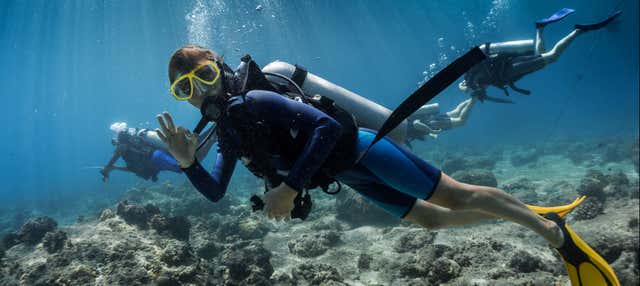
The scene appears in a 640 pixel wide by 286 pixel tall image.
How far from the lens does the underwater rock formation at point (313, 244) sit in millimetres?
7230

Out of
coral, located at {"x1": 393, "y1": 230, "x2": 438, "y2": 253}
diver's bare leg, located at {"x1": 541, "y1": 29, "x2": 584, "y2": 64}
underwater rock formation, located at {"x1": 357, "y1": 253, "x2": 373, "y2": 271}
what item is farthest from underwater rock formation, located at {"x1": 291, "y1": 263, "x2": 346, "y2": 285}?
diver's bare leg, located at {"x1": 541, "y1": 29, "x2": 584, "y2": 64}

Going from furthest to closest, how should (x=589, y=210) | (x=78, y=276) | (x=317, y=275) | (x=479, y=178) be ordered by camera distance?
(x=479, y=178) < (x=589, y=210) < (x=317, y=275) < (x=78, y=276)

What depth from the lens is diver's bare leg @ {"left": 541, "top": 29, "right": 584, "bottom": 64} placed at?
26.3 feet

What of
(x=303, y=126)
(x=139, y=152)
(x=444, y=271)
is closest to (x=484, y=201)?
(x=303, y=126)

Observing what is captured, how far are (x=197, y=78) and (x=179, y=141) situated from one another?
0.61 meters

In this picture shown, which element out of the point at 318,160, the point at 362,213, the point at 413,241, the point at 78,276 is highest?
the point at 318,160

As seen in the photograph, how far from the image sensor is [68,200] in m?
29.5

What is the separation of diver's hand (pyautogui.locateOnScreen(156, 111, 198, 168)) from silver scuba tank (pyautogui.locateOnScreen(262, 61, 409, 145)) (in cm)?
118

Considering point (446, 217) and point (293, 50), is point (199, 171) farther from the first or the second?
point (293, 50)

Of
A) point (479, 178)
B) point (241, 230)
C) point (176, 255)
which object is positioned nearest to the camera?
point (176, 255)

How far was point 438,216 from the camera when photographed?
11.5 ft

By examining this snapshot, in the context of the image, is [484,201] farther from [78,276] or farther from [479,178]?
[479,178]

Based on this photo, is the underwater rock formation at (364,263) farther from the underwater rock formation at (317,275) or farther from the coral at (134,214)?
the coral at (134,214)

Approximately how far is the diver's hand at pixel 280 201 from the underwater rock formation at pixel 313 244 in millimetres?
5334
